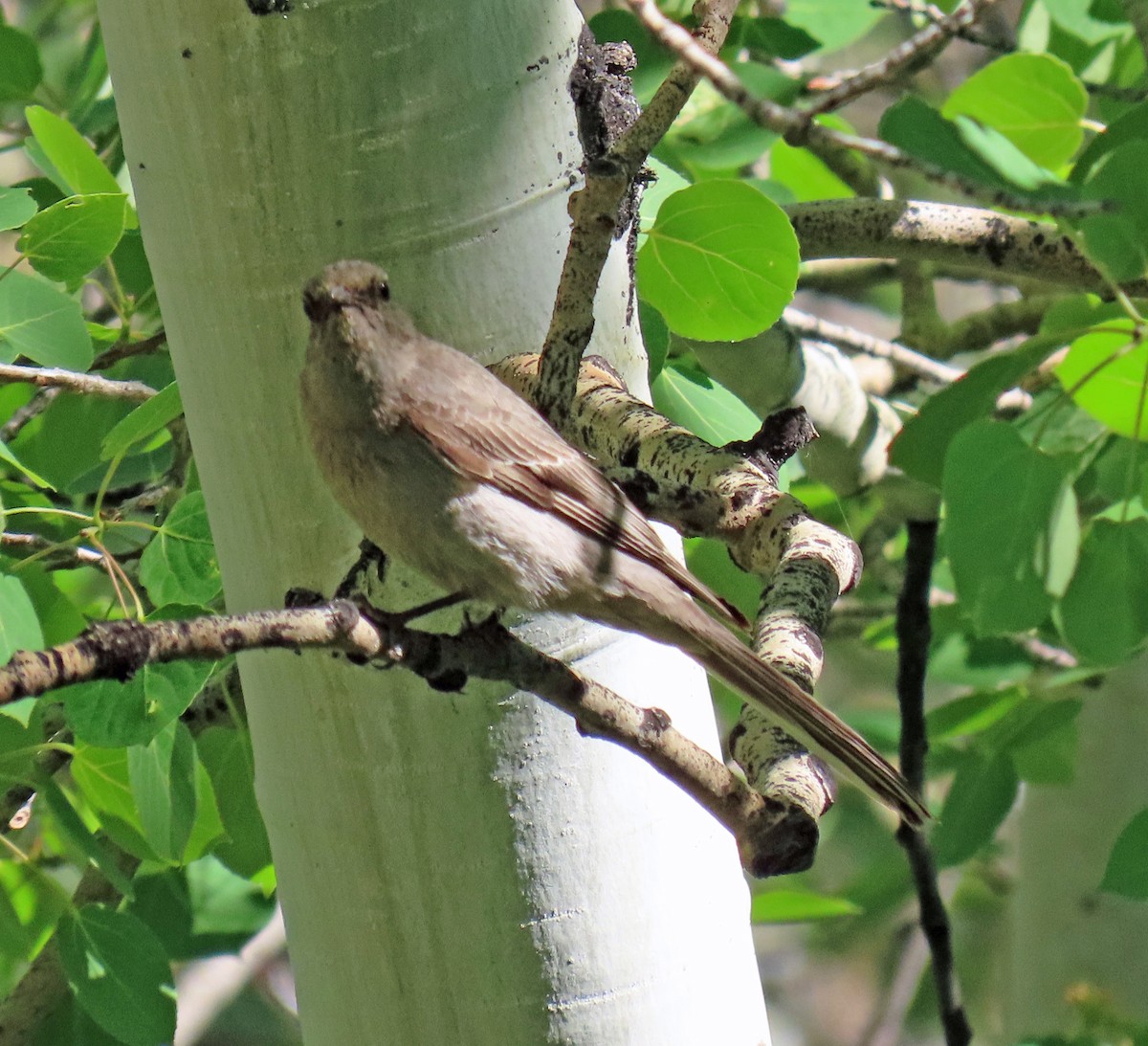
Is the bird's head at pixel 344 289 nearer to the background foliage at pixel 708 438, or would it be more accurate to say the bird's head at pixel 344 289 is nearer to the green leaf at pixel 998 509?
the background foliage at pixel 708 438

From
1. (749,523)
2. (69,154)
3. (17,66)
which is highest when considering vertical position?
(17,66)

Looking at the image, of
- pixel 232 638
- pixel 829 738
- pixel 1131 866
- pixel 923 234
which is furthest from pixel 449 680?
pixel 923 234

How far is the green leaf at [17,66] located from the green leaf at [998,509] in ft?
6.62

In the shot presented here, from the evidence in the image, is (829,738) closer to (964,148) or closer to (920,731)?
(964,148)

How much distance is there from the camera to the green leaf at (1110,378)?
2508 millimetres

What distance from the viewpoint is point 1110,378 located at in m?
2.54

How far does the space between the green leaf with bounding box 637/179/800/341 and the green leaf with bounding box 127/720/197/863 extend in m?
1.06

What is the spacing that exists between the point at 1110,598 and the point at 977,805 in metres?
1.08

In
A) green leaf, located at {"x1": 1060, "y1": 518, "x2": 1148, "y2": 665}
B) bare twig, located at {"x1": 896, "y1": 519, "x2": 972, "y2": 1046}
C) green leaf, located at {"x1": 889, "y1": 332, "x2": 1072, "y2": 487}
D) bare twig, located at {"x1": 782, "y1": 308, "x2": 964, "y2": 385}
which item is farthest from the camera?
bare twig, located at {"x1": 782, "y1": 308, "x2": 964, "y2": 385}

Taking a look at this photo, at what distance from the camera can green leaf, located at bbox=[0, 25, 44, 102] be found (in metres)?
2.77

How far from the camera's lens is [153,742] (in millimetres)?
2219

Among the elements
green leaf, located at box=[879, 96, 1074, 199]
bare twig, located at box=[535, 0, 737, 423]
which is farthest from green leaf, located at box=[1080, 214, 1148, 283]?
bare twig, located at box=[535, 0, 737, 423]

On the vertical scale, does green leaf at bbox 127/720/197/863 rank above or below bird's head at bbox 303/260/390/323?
below

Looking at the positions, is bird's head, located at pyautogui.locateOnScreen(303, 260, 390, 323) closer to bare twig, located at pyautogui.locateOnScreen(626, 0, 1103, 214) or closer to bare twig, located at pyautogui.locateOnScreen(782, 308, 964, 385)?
bare twig, located at pyautogui.locateOnScreen(626, 0, 1103, 214)
